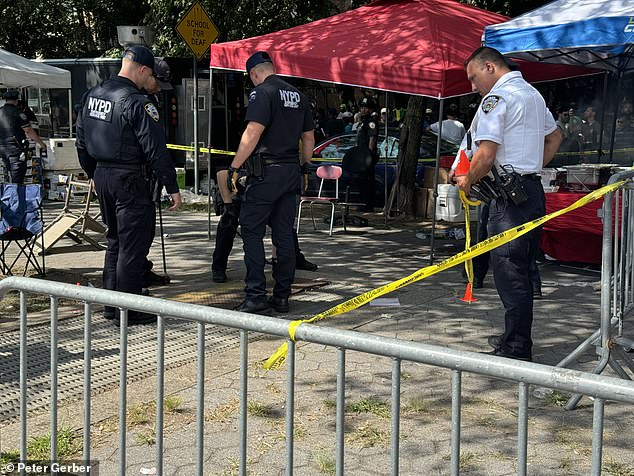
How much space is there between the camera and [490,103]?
18.1 feet

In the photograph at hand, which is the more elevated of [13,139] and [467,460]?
[13,139]

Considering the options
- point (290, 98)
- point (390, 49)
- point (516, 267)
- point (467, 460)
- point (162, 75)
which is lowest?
point (467, 460)

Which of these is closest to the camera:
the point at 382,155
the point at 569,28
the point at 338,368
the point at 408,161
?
the point at 338,368

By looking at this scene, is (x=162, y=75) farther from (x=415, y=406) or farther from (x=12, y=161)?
(x=12, y=161)

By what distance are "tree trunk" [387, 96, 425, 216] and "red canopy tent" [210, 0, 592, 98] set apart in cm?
217

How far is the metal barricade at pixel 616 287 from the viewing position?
16.5 feet

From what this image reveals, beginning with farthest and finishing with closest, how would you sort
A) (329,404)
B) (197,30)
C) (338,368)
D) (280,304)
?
(197,30) < (280,304) < (329,404) < (338,368)

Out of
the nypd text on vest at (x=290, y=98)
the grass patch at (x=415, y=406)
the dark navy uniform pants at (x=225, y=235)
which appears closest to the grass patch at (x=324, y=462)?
the grass patch at (x=415, y=406)

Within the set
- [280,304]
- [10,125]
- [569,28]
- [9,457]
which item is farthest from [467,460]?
[10,125]

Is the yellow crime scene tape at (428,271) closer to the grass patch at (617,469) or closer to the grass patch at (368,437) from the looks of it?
the grass patch at (368,437)

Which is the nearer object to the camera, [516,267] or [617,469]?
[617,469]

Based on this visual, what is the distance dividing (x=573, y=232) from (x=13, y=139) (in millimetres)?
9495

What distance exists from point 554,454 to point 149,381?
2439 mm

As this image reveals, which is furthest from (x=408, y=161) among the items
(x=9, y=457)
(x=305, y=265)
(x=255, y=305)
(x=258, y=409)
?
(x=9, y=457)
